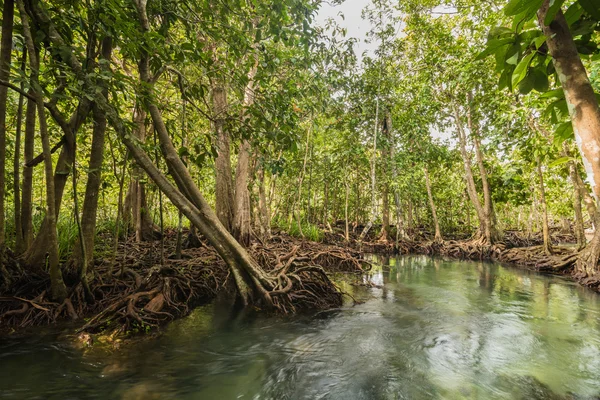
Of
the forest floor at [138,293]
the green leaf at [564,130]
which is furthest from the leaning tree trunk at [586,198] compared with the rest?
the green leaf at [564,130]

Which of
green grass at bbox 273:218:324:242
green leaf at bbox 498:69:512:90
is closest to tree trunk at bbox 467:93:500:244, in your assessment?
green grass at bbox 273:218:324:242

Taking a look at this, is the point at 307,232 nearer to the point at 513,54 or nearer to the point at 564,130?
the point at 564,130

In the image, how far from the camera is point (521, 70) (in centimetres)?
133

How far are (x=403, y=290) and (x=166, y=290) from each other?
17.1ft

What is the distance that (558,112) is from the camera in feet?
5.01

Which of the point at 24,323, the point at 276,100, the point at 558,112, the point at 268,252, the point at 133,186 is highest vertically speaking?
the point at 276,100

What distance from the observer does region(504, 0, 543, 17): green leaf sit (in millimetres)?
968

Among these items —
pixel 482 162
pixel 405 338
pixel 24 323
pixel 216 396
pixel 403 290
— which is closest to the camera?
pixel 216 396

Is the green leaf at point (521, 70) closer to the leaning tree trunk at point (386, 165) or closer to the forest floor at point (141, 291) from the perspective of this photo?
the forest floor at point (141, 291)

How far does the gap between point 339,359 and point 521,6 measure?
3.65 meters

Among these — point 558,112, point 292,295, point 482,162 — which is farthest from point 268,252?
point 482,162

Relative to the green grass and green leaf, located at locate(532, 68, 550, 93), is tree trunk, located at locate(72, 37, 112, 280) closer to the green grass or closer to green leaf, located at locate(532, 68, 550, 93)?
green leaf, located at locate(532, 68, 550, 93)

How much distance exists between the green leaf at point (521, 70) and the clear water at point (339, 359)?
2.83 metres

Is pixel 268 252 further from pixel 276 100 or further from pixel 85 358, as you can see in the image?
pixel 85 358
